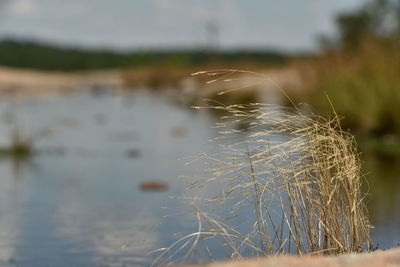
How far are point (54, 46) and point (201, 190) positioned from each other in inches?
2852

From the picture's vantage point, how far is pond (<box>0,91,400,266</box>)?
5.14 m

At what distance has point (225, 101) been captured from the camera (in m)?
21.5

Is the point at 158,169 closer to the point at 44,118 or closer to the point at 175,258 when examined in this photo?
the point at 175,258

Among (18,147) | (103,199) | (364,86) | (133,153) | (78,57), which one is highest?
(78,57)

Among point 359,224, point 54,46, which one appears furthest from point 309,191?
point 54,46

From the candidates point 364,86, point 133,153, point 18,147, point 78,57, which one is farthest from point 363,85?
point 78,57

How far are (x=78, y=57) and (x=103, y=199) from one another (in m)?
65.3

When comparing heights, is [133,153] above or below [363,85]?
below

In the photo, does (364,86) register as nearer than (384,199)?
No

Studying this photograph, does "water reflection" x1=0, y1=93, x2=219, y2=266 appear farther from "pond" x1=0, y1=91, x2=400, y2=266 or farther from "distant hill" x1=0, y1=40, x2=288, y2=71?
"distant hill" x1=0, y1=40, x2=288, y2=71

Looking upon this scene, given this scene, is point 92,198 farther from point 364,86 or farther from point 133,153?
point 364,86

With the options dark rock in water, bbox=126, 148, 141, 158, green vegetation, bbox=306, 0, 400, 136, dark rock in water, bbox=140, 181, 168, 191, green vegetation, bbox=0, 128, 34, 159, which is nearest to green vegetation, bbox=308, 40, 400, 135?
green vegetation, bbox=306, 0, 400, 136

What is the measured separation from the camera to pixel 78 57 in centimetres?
7112

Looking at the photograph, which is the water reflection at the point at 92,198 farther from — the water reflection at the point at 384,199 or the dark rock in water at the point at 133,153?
the water reflection at the point at 384,199
